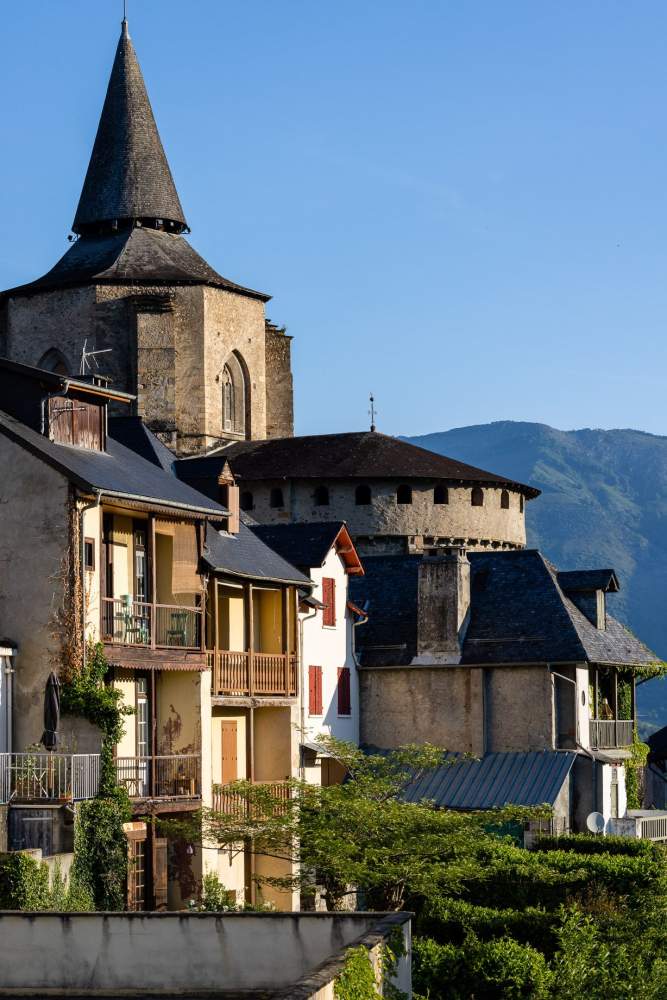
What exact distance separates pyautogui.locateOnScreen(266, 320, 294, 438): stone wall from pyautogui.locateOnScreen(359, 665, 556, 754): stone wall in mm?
31539

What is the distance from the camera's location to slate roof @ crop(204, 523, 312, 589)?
35406 mm

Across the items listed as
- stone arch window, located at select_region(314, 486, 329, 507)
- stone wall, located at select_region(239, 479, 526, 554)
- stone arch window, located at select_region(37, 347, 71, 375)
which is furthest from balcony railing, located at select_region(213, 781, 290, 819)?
stone arch window, located at select_region(37, 347, 71, 375)

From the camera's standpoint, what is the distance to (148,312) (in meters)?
68.2

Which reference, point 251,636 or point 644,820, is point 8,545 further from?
point 644,820

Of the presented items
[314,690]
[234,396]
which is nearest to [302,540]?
[314,690]

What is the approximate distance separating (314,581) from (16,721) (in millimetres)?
13511

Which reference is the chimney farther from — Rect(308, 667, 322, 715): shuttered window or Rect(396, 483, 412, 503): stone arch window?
Rect(396, 483, 412, 503): stone arch window

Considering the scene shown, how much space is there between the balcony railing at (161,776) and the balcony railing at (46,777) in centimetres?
122

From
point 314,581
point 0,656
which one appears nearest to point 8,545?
point 0,656

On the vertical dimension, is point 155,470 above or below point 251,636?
above

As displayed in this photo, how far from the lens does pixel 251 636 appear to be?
120 feet

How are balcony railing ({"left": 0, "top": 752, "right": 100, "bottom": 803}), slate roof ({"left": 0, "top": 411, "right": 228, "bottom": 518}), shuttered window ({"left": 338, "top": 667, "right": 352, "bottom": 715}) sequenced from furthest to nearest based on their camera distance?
shuttered window ({"left": 338, "top": 667, "right": 352, "bottom": 715}) < slate roof ({"left": 0, "top": 411, "right": 228, "bottom": 518}) < balcony railing ({"left": 0, "top": 752, "right": 100, "bottom": 803})

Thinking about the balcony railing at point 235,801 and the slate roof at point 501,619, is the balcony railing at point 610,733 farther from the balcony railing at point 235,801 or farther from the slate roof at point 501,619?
the balcony railing at point 235,801

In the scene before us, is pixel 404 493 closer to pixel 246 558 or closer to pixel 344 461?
pixel 344 461
